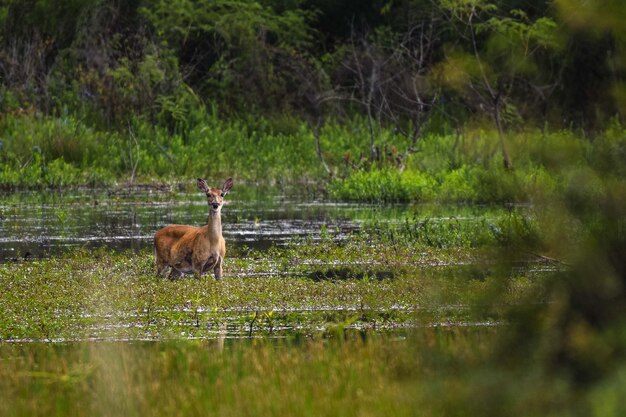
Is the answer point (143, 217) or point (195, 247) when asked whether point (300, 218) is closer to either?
point (143, 217)

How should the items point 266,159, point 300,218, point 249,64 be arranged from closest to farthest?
point 300,218 < point 266,159 < point 249,64

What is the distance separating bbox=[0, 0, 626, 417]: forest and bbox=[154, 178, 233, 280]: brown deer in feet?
0.75

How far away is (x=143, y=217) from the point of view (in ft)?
70.0

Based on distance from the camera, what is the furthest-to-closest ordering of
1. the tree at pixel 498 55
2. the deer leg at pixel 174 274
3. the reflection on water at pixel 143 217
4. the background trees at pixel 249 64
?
the background trees at pixel 249 64, the tree at pixel 498 55, the reflection on water at pixel 143 217, the deer leg at pixel 174 274

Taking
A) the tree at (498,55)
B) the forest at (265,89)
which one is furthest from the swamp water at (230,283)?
the tree at (498,55)

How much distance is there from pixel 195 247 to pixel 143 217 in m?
7.19

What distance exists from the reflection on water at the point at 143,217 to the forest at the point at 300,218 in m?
0.12

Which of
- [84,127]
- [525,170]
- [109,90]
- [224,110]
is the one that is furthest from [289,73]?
[525,170]

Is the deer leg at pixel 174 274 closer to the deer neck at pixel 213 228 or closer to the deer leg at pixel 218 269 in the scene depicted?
the deer leg at pixel 218 269

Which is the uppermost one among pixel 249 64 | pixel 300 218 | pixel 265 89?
pixel 300 218

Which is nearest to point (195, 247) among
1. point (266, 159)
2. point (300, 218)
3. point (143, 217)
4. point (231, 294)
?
point (231, 294)

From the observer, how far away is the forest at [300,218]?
6.11 m

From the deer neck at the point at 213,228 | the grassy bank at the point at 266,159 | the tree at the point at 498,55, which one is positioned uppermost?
the deer neck at the point at 213,228

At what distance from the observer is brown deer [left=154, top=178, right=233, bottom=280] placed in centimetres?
1423
